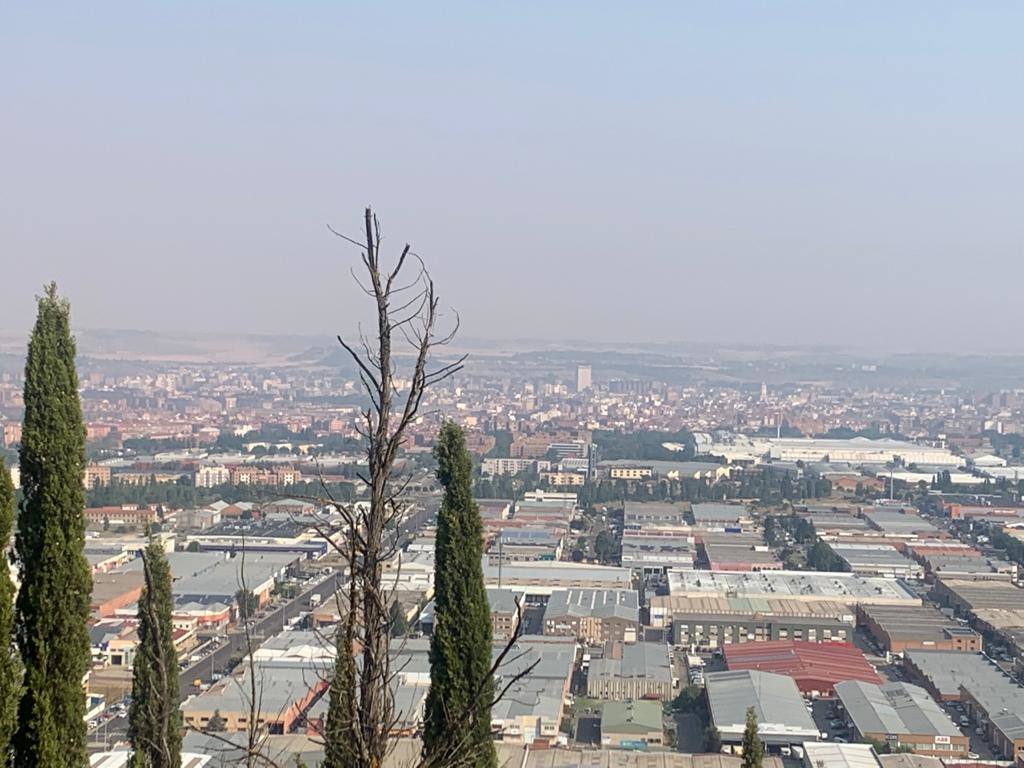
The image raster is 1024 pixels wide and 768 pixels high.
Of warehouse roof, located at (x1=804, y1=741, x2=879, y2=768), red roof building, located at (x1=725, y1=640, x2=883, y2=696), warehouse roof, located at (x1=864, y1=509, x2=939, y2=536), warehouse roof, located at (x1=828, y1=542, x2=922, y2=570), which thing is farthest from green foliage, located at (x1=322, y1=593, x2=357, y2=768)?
warehouse roof, located at (x1=864, y1=509, x2=939, y2=536)

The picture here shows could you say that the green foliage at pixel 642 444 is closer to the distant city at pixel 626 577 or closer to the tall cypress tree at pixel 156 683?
the distant city at pixel 626 577

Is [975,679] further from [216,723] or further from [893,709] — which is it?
[216,723]

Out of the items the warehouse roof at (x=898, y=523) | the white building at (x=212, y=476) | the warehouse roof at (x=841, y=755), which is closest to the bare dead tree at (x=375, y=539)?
the warehouse roof at (x=841, y=755)

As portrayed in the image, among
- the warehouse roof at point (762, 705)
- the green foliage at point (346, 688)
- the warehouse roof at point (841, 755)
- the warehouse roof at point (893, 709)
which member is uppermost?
the green foliage at point (346, 688)

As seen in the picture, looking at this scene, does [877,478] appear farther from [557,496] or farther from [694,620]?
[694,620]

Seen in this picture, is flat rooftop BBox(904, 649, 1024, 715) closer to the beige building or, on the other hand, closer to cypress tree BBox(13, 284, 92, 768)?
the beige building

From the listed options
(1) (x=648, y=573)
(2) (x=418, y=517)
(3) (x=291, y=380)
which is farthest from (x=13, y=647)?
(3) (x=291, y=380)
